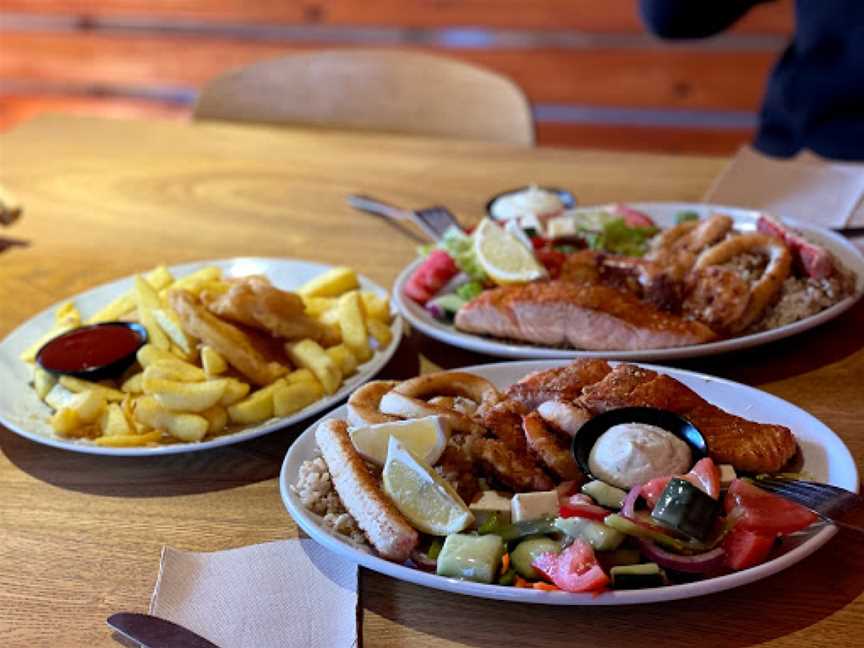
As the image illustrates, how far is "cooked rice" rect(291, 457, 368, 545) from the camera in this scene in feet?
5.04

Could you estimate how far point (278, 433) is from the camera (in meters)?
1.96

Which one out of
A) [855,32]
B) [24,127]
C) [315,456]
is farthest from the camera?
[24,127]

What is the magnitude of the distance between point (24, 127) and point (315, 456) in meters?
2.68

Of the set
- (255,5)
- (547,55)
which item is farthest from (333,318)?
(255,5)

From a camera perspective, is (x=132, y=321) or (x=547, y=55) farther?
(x=547, y=55)

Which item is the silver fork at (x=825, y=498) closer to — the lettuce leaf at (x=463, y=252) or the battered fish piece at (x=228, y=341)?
the battered fish piece at (x=228, y=341)

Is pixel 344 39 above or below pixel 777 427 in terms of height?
below

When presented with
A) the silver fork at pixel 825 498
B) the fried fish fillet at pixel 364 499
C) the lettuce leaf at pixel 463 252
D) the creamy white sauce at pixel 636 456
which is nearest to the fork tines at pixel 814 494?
the silver fork at pixel 825 498

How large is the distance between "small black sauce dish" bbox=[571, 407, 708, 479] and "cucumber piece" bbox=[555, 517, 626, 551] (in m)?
0.15

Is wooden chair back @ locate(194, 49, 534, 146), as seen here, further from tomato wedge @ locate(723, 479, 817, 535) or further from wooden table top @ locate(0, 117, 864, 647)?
tomato wedge @ locate(723, 479, 817, 535)

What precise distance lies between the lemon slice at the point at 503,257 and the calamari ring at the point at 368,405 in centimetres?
56

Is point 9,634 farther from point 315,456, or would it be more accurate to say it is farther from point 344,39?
point 344,39

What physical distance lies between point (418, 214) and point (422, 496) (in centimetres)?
141

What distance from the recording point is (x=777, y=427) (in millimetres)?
1631
